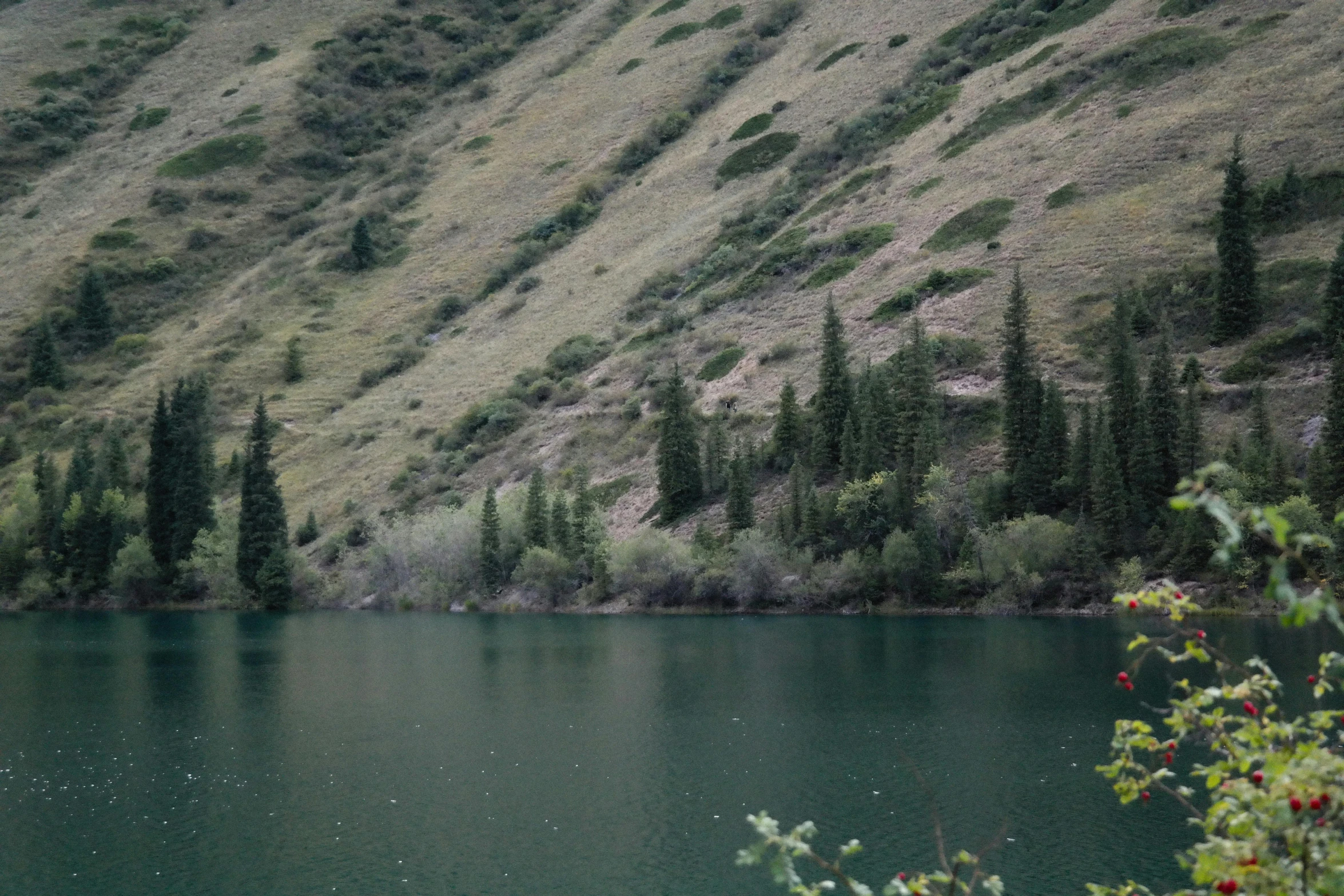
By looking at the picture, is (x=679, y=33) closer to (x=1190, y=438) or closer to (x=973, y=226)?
(x=973, y=226)

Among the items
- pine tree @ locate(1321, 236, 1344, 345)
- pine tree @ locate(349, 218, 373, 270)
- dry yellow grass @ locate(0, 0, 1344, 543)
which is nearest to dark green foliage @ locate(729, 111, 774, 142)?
dry yellow grass @ locate(0, 0, 1344, 543)

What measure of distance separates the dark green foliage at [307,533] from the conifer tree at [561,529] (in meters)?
26.4

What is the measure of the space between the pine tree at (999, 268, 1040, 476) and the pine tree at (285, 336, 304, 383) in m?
81.2

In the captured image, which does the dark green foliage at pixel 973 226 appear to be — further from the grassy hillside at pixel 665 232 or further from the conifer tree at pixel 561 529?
the conifer tree at pixel 561 529

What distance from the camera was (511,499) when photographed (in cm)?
10450

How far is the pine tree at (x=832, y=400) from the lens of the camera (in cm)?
9775

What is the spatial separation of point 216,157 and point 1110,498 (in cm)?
14829

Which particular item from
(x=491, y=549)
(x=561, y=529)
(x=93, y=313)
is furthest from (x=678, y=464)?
(x=93, y=313)

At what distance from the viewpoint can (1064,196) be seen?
4400 inches

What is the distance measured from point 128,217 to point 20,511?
70.4m

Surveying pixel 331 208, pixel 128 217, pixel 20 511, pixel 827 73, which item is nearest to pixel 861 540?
pixel 20 511

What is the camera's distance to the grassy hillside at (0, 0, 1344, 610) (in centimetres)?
10369

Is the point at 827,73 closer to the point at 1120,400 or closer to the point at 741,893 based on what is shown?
the point at 1120,400

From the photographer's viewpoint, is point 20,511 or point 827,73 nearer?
point 20,511
